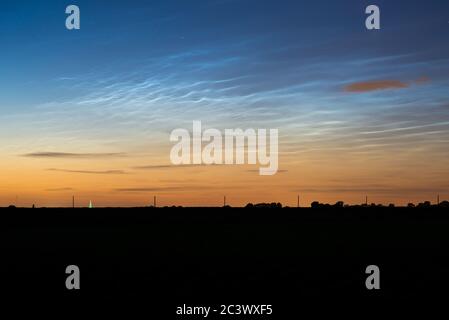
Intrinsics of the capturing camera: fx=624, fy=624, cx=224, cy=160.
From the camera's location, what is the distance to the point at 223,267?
1958 cm

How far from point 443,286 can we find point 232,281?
5.60m

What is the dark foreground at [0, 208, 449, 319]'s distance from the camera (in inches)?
597

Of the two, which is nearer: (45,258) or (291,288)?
(291,288)

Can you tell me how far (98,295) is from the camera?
1530cm

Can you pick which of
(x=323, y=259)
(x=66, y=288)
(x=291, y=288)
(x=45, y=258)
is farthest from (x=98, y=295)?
(x=323, y=259)

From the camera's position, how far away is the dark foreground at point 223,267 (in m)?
15.2

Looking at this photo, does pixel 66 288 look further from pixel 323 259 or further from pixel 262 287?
pixel 323 259

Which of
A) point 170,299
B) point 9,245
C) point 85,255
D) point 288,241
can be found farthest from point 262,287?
point 9,245

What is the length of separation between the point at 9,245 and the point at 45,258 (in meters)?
5.60

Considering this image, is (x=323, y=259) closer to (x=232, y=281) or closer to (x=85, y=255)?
(x=232, y=281)

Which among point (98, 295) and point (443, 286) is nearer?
point (98, 295)
